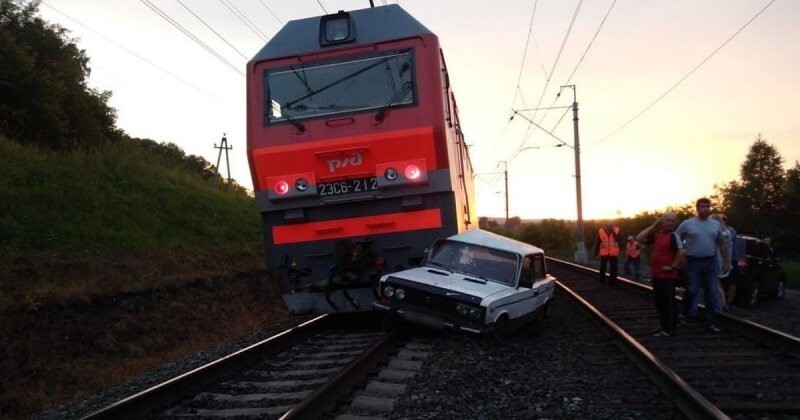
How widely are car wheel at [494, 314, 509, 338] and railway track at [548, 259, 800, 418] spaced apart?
1.43m

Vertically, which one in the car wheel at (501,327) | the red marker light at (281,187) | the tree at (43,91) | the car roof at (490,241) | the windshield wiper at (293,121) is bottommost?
the car wheel at (501,327)

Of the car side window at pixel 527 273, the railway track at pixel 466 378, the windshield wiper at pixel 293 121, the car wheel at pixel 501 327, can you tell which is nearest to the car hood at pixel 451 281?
the car wheel at pixel 501 327

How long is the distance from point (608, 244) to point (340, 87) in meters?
10.3

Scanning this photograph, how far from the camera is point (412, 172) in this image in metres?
9.20

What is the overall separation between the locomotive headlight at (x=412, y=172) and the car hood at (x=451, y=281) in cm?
123

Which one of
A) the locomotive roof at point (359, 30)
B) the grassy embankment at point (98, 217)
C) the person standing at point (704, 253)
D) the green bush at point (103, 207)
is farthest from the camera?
the green bush at point (103, 207)

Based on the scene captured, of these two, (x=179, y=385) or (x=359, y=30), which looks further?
(x=359, y=30)

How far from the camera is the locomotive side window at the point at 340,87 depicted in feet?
30.8

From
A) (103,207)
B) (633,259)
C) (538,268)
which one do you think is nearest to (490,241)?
(538,268)

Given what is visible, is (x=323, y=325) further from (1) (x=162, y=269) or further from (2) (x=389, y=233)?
(1) (x=162, y=269)

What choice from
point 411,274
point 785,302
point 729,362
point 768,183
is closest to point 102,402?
point 411,274

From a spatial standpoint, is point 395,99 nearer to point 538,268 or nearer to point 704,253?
point 538,268

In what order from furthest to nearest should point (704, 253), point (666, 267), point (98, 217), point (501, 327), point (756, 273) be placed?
point (98, 217) < point (756, 273) < point (704, 253) < point (666, 267) < point (501, 327)

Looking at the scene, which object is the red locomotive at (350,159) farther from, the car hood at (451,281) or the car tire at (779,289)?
the car tire at (779,289)
